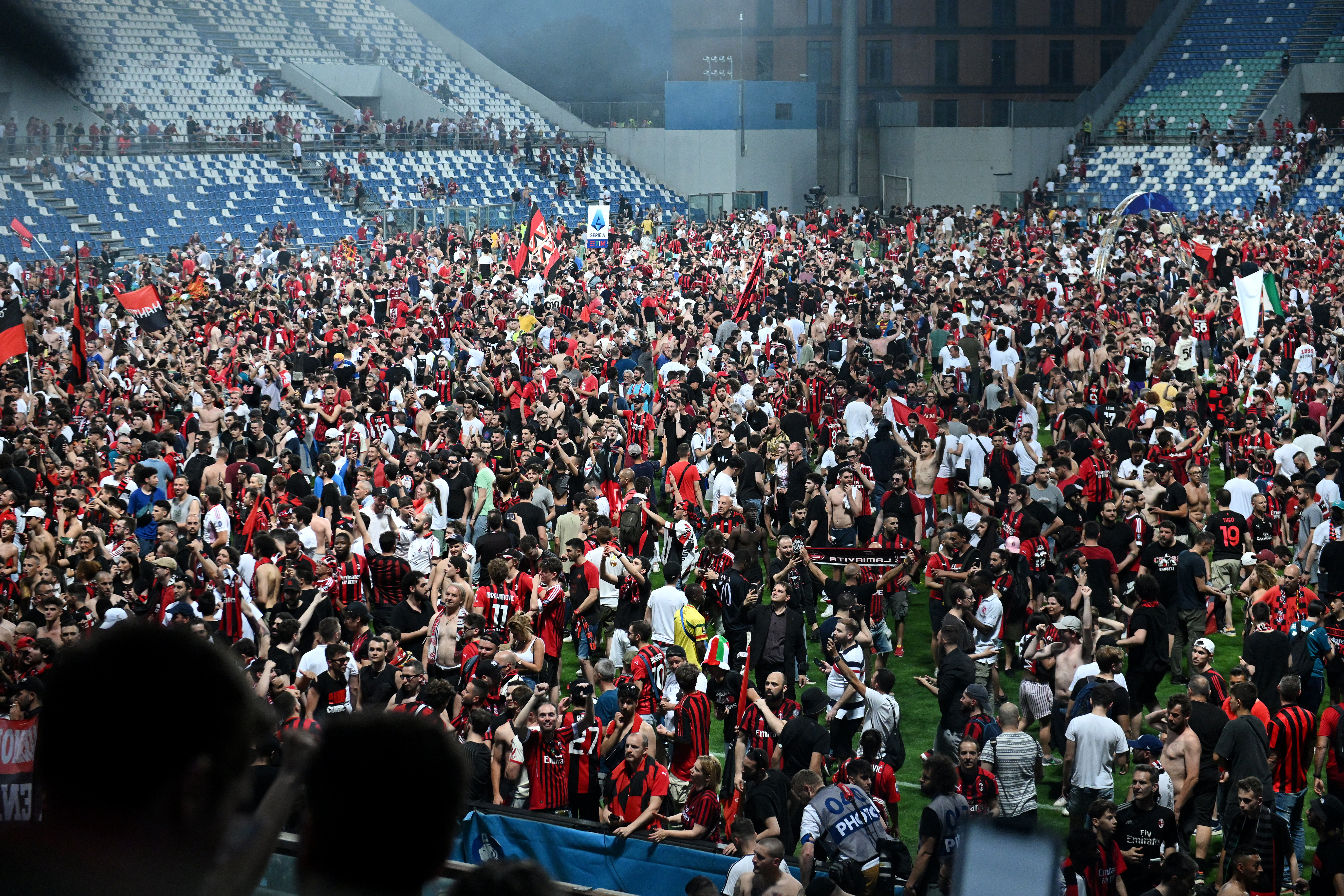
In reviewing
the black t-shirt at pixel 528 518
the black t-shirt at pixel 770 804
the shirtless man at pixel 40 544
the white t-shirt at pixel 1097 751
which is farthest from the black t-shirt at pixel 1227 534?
the shirtless man at pixel 40 544

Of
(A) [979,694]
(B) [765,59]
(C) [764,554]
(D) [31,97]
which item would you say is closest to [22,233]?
(C) [764,554]

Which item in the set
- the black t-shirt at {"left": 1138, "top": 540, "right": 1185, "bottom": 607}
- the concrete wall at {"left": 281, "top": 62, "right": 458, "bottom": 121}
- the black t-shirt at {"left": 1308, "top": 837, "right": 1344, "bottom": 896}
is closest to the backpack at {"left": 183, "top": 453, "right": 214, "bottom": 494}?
the black t-shirt at {"left": 1138, "top": 540, "right": 1185, "bottom": 607}

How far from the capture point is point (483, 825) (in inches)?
286

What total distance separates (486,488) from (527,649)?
3751 mm

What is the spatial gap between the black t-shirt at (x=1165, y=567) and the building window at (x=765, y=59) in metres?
47.8

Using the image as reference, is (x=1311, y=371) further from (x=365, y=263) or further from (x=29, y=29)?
(x=365, y=263)

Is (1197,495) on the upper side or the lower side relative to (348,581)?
upper

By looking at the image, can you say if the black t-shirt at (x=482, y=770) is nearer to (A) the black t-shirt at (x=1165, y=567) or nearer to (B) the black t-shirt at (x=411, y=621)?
(B) the black t-shirt at (x=411, y=621)

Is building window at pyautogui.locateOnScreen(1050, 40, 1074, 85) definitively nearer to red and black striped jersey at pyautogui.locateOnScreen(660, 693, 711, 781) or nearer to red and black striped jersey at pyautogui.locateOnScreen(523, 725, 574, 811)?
red and black striped jersey at pyautogui.locateOnScreen(660, 693, 711, 781)

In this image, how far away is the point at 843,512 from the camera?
1232cm

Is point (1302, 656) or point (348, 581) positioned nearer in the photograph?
point (1302, 656)

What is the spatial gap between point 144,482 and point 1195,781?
9128 mm

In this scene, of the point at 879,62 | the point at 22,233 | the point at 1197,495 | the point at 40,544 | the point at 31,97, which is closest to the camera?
the point at 31,97

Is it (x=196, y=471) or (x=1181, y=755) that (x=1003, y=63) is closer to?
(x=196, y=471)
